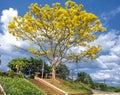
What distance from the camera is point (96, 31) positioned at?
99.1ft

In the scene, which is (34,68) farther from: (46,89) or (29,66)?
(46,89)

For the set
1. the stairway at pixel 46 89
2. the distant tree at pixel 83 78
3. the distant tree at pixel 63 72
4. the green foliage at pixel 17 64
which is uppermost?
the green foliage at pixel 17 64

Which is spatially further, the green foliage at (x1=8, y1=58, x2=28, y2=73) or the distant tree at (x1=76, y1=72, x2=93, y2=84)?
the distant tree at (x1=76, y1=72, x2=93, y2=84)

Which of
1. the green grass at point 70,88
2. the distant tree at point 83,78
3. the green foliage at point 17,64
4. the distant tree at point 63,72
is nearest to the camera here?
the green grass at point 70,88

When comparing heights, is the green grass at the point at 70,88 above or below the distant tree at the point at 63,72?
below

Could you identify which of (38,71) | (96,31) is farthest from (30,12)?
(38,71)

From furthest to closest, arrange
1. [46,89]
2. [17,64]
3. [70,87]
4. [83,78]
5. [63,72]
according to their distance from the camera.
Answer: [63,72] → [83,78] → [17,64] → [70,87] → [46,89]

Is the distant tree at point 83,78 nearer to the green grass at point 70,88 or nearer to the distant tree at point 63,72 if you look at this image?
the distant tree at point 63,72

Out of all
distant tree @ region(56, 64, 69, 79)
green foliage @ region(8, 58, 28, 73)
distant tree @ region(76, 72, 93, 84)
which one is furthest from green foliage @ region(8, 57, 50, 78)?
distant tree @ region(76, 72, 93, 84)

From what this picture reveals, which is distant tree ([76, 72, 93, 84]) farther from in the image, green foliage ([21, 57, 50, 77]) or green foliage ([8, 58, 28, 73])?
green foliage ([8, 58, 28, 73])

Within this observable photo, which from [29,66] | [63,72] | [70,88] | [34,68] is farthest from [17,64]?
[70,88]

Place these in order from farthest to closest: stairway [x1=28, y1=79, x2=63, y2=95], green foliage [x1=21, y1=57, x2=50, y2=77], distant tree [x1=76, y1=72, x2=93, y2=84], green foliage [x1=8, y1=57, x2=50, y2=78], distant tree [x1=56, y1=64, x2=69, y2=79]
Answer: green foliage [x1=21, y1=57, x2=50, y2=77] < distant tree [x1=56, y1=64, x2=69, y2=79] < green foliage [x1=8, y1=57, x2=50, y2=78] < distant tree [x1=76, y1=72, x2=93, y2=84] < stairway [x1=28, y1=79, x2=63, y2=95]

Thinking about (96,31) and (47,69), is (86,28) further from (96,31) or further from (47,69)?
(47,69)

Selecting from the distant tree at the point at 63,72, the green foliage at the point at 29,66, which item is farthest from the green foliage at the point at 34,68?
the distant tree at the point at 63,72
